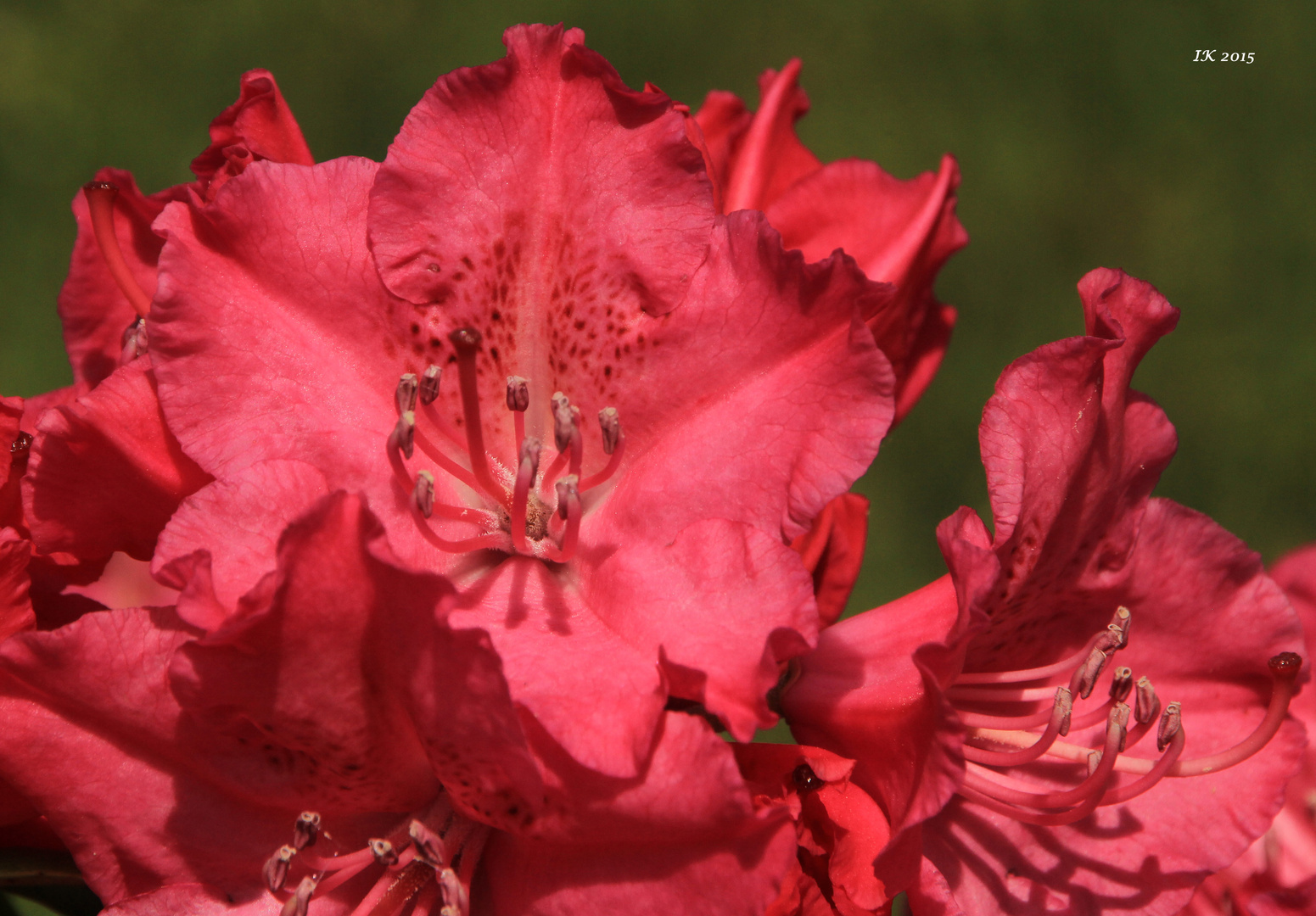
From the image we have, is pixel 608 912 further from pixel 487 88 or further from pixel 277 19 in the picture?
pixel 277 19

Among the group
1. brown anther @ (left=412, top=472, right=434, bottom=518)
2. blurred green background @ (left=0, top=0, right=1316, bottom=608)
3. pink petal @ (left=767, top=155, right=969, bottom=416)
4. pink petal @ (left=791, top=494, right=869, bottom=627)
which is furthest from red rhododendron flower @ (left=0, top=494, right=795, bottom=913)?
blurred green background @ (left=0, top=0, right=1316, bottom=608)

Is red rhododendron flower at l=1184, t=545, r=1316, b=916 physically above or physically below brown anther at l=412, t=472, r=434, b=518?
below

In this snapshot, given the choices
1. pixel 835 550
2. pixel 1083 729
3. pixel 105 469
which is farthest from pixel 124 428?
pixel 1083 729

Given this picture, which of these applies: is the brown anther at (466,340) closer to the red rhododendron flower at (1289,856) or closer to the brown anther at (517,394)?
the brown anther at (517,394)

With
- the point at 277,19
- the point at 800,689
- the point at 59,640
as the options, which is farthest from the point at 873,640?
the point at 277,19

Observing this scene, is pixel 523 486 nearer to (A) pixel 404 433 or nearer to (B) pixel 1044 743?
(A) pixel 404 433

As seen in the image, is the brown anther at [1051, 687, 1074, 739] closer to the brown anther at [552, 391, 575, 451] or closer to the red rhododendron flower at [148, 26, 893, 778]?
the red rhododendron flower at [148, 26, 893, 778]

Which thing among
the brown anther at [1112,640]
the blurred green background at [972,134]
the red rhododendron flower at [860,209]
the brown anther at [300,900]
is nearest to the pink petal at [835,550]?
the red rhododendron flower at [860,209]
